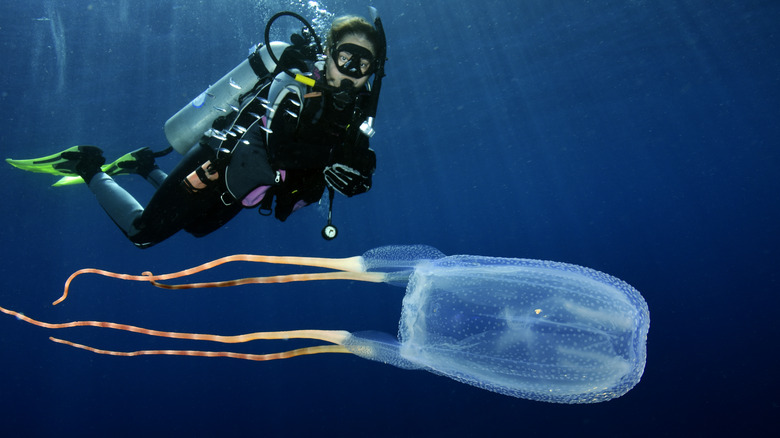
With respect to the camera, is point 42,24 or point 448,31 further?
point 448,31

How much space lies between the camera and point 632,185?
1831 inches

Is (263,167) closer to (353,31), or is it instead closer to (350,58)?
(350,58)

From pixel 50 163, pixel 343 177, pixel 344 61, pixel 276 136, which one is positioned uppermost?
pixel 50 163

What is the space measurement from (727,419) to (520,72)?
2065 centimetres

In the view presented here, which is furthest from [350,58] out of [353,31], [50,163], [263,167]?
[50,163]

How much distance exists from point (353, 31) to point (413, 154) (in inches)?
809

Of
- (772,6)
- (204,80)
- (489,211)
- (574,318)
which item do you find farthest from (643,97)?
(489,211)

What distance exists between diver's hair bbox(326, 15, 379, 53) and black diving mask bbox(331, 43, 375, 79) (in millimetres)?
102

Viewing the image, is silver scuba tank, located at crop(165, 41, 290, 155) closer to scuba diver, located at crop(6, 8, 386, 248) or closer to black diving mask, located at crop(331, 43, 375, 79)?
scuba diver, located at crop(6, 8, 386, 248)

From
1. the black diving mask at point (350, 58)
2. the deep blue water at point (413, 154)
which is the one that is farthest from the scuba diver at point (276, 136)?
the deep blue water at point (413, 154)

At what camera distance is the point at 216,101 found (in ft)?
12.8

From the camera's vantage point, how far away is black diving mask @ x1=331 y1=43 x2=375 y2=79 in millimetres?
3141

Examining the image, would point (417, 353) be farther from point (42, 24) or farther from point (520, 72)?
point (520, 72)

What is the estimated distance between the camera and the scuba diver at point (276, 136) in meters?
3.07
